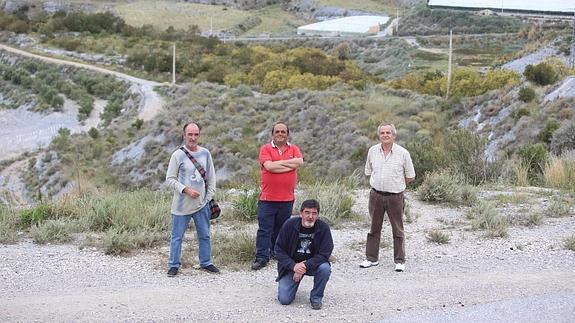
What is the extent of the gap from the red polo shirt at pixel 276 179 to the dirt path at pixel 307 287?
853mm

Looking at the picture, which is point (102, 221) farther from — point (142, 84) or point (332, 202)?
point (142, 84)

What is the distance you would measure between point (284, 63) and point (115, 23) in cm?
2914

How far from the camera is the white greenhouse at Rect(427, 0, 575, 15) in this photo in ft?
253

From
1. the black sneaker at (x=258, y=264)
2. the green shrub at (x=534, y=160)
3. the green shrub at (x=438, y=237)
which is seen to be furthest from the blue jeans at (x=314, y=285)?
the green shrub at (x=534, y=160)

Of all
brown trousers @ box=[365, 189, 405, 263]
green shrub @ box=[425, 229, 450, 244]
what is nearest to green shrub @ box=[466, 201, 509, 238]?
green shrub @ box=[425, 229, 450, 244]

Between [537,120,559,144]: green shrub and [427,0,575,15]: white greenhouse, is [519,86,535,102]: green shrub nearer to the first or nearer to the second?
[537,120,559,144]: green shrub

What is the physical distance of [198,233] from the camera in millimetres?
7320

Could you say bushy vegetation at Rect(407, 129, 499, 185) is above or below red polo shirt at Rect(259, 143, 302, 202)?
below

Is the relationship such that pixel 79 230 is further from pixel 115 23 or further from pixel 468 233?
pixel 115 23

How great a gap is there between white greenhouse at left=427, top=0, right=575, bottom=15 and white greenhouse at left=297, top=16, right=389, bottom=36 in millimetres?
8106

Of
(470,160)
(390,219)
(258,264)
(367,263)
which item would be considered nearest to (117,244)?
(258,264)

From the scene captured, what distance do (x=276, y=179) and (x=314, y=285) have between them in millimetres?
1383

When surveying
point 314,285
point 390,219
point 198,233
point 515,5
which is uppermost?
point 515,5

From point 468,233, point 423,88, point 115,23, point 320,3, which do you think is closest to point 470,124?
point 423,88
